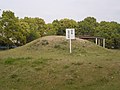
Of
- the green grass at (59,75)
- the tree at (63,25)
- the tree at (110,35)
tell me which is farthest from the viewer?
the tree at (63,25)

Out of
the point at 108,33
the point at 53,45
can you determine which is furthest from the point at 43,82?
the point at 108,33

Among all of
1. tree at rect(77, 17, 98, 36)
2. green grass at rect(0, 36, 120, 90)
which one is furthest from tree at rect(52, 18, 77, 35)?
green grass at rect(0, 36, 120, 90)

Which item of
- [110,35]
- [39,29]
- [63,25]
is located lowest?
[110,35]

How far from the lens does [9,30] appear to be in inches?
1558

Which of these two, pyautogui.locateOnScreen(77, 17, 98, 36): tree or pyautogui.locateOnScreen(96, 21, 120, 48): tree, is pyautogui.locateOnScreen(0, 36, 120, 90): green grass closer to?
pyautogui.locateOnScreen(96, 21, 120, 48): tree

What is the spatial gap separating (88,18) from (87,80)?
52.5 metres

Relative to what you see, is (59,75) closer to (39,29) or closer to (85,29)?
(39,29)

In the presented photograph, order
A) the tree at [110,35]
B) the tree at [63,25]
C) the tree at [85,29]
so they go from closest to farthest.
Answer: the tree at [110,35], the tree at [63,25], the tree at [85,29]

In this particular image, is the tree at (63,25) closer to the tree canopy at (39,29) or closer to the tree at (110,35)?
the tree canopy at (39,29)

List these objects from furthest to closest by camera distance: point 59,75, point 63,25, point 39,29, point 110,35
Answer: point 63,25, point 39,29, point 110,35, point 59,75

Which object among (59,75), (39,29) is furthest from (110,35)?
(59,75)

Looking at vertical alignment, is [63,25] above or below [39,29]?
above

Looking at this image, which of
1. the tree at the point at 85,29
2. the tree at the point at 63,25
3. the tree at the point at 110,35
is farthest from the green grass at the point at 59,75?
the tree at the point at 85,29

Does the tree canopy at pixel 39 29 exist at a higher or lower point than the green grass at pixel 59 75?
higher
